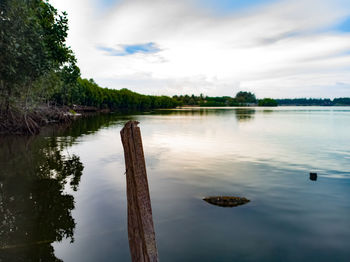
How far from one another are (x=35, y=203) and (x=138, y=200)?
818 centimetres

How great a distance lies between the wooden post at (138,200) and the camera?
4.93 m

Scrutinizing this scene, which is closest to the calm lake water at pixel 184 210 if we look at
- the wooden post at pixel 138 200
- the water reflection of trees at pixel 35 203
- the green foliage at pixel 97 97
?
the water reflection of trees at pixel 35 203

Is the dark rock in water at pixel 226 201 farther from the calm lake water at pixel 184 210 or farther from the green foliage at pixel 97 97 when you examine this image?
the green foliage at pixel 97 97

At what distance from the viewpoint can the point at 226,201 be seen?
39.2ft

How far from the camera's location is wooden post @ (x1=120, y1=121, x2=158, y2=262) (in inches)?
194

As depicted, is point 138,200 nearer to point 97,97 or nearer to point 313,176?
point 313,176

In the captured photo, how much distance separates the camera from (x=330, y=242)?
8.88m

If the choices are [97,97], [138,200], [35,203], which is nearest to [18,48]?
[35,203]

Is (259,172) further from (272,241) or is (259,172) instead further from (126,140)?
(126,140)

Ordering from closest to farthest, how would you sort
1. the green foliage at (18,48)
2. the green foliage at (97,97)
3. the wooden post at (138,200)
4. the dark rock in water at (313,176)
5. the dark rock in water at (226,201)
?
the wooden post at (138,200)
the dark rock in water at (226,201)
the dark rock in water at (313,176)
the green foliage at (18,48)
the green foliage at (97,97)

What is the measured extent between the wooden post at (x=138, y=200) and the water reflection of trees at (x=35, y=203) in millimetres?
3927

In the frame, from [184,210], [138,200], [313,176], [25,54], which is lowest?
[184,210]

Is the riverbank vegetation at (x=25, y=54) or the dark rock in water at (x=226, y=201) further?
the riverbank vegetation at (x=25, y=54)

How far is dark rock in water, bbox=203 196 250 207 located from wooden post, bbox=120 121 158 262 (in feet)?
23.7
